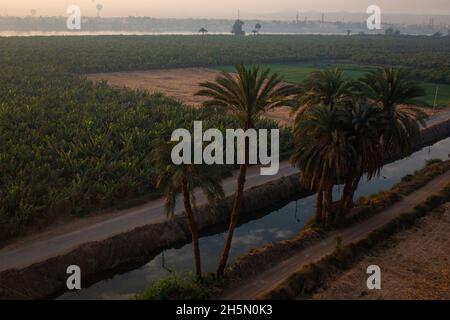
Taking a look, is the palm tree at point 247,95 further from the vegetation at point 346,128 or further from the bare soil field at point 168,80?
the bare soil field at point 168,80

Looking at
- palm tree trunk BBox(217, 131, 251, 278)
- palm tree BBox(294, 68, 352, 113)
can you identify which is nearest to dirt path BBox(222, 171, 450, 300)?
palm tree trunk BBox(217, 131, 251, 278)

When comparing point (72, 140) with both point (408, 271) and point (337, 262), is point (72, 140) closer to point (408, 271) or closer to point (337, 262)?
point (337, 262)

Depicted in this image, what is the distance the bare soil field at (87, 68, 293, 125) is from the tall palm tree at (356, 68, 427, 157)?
34.4 meters

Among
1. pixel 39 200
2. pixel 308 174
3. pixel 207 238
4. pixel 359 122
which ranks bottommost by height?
pixel 207 238

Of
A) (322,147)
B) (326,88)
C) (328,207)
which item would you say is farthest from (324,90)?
(328,207)

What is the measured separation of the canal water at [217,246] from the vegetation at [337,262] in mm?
5274

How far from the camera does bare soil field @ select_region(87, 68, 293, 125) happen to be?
74.5 meters

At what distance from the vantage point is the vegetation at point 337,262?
21.3 meters

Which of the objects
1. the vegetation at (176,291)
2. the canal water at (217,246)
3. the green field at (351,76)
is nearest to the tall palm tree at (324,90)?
the canal water at (217,246)

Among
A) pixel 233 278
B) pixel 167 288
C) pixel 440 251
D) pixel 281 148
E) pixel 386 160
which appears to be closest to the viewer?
pixel 167 288
